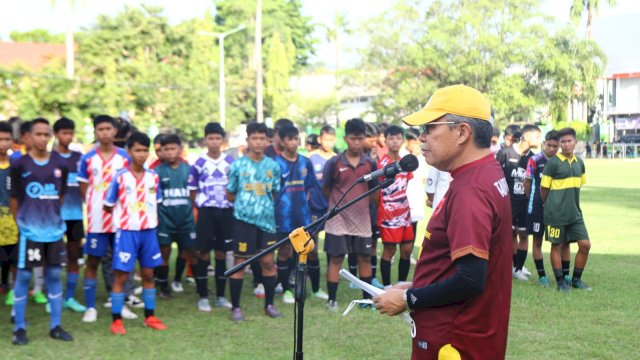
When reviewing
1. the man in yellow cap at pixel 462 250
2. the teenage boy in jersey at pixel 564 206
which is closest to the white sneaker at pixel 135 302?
the teenage boy in jersey at pixel 564 206

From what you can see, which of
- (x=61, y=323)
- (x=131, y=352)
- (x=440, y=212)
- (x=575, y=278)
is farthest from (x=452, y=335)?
(x=575, y=278)

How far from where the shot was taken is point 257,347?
6414 mm

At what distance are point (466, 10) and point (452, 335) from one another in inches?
1834

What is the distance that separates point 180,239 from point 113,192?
1.58m

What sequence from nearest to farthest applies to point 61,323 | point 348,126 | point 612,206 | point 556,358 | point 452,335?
1. point 452,335
2. point 556,358
3. point 61,323
4. point 348,126
5. point 612,206

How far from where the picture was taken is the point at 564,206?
856 centimetres

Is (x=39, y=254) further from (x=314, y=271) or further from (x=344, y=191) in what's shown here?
(x=314, y=271)

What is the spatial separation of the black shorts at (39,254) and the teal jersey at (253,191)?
179 cm

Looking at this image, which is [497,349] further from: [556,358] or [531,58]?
[531,58]

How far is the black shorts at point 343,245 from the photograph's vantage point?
7758mm

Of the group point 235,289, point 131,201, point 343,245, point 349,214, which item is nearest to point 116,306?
point 131,201

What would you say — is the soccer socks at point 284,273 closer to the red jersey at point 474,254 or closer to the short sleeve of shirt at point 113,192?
the short sleeve of shirt at point 113,192

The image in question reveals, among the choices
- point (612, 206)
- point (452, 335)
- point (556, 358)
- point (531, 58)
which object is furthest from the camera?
point (531, 58)

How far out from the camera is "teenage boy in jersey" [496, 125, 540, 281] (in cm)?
935
